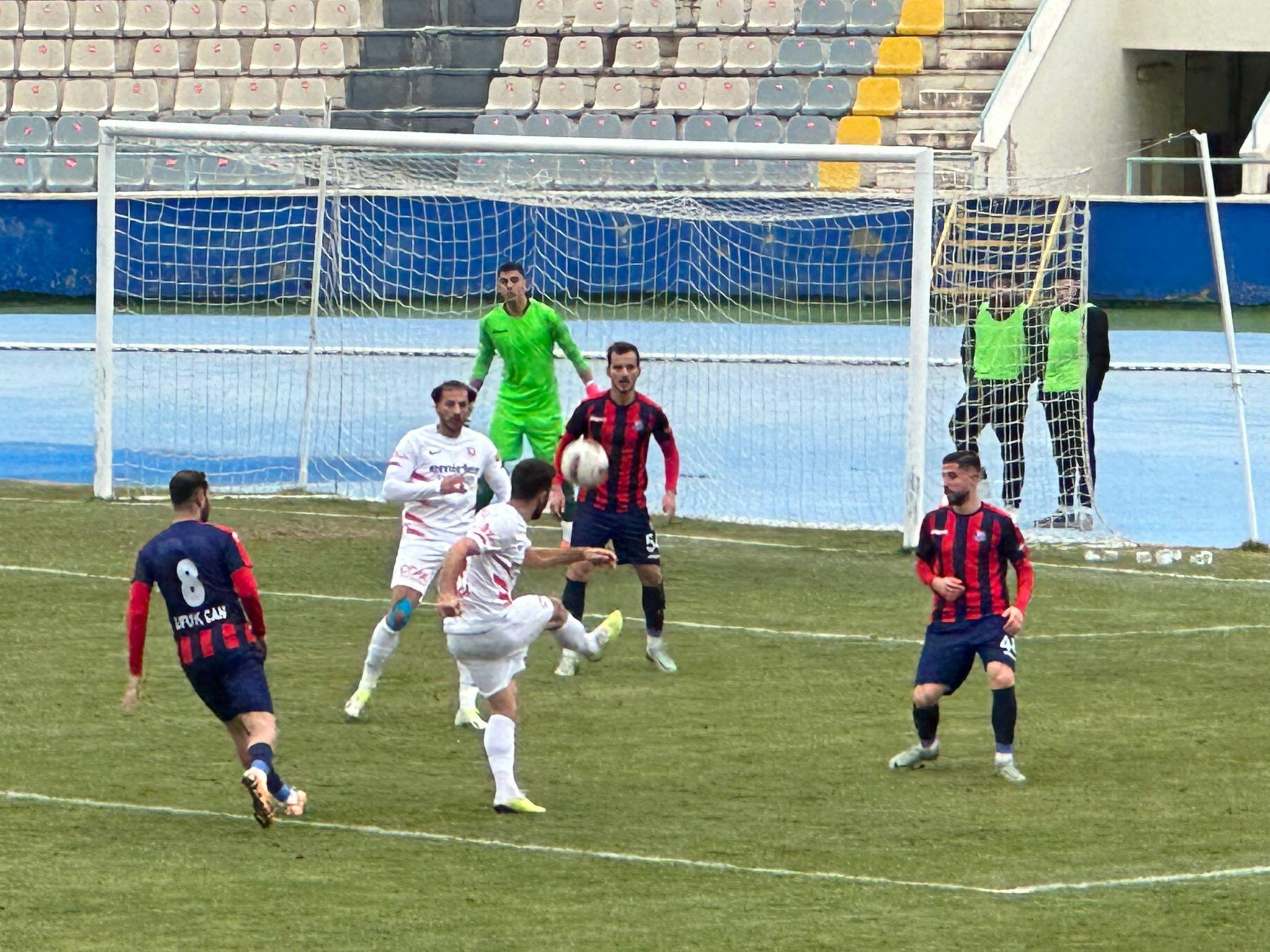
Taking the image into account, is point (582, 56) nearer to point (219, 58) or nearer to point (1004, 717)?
point (219, 58)

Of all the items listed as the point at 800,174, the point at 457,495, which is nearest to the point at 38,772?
the point at 457,495

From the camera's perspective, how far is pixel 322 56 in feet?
112

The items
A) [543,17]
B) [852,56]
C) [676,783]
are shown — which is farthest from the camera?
[543,17]

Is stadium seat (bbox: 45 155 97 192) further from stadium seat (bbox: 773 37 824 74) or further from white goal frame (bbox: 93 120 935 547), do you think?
white goal frame (bbox: 93 120 935 547)

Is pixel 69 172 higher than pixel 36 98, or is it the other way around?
pixel 36 98

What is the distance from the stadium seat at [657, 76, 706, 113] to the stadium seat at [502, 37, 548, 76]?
2.16m

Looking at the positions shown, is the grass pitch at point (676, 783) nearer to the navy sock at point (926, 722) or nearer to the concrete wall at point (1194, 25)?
the navy sock at point (926, 722)

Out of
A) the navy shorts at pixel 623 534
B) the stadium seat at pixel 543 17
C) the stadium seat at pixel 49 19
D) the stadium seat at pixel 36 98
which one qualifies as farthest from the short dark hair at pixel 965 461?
the stadium seat at pixel 49 19

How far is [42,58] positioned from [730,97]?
1255 cm

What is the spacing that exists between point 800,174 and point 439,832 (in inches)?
858

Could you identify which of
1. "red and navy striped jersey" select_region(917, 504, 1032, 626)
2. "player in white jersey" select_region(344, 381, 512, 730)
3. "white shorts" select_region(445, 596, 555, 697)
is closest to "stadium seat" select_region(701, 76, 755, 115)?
"player in white jersey" select_region(344, 381, 512, 730)

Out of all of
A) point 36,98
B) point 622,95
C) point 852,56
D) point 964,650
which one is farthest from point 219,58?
point 964,650

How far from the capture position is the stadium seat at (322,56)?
112 ft

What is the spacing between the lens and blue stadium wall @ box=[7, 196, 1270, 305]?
22250 mm
